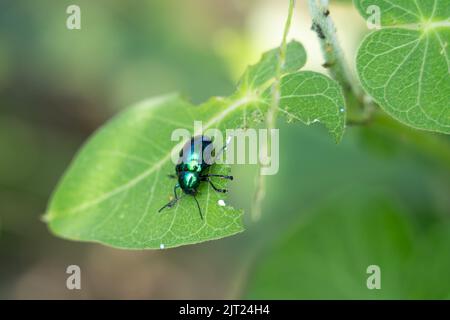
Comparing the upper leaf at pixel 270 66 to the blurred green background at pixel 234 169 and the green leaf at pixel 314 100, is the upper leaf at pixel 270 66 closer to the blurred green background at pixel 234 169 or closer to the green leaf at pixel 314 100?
the green leaf at pixel 314 100

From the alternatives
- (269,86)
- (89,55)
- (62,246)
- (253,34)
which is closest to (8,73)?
(89,55)

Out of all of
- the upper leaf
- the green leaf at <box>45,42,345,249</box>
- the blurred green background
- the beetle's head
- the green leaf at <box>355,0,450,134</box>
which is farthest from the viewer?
the blurred green background

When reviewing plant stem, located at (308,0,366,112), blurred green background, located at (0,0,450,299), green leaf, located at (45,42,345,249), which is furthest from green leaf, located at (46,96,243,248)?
blurred green background, located at (0,0,450,299)

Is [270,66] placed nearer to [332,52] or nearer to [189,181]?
[332,52]

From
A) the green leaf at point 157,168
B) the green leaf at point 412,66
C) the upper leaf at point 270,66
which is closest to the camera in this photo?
the green leaf at point 412,66

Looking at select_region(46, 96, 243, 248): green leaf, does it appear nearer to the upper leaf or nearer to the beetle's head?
the beetle's head

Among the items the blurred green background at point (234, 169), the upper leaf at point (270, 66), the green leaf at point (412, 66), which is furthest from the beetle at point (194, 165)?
the blurred green background at point (234, 169)
